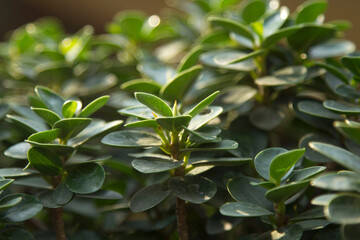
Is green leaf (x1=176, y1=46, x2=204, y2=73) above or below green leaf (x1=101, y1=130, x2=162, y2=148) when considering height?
above

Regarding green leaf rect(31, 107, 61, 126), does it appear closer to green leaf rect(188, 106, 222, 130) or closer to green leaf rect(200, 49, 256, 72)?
green leaf rect(188, 106, 222, 130)

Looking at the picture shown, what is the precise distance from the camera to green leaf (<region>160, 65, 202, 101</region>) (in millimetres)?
780

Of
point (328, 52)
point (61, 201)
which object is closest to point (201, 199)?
point (61, 201)

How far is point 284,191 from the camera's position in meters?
0.62

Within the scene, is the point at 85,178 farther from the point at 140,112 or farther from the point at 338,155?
the point at 338,155

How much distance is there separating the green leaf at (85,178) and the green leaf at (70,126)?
6cm

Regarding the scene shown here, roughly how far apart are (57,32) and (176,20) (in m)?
0.38

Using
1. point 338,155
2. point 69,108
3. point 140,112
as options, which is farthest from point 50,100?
point 338,155

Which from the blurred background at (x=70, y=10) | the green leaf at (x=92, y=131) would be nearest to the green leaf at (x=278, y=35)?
the green leaf at (x=92, y=131)

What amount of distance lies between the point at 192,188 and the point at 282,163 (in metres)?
0.16

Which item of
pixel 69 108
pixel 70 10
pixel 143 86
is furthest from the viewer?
pixel 70 10

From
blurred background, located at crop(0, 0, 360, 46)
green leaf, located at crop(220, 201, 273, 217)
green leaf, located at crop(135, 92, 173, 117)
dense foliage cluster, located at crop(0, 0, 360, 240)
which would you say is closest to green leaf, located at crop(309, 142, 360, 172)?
dense foliage cluster, located at crop(0, 0, 360, 240)

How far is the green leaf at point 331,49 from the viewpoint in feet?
3.12

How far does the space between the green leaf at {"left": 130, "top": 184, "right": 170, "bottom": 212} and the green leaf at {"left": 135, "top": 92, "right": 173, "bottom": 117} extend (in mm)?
A: 132
